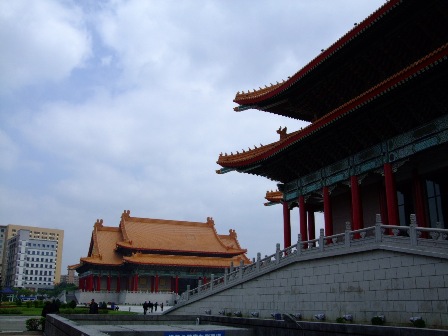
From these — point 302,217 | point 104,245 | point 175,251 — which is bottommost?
point 302,217

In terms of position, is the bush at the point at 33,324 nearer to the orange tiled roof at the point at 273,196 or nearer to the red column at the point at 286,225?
the red column at the point at 286,225

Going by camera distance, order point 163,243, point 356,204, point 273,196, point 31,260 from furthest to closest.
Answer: point 31,260 → point 163,243 → point 273,196 → point 356,204

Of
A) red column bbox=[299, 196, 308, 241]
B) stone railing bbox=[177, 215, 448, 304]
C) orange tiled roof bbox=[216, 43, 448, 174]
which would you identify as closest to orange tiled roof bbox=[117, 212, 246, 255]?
stone railing bbox=[177, 215, 448, 304]

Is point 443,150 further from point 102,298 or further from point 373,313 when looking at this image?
point 102,298

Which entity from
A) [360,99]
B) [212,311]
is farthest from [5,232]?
[360,99]

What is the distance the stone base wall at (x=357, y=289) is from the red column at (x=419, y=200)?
4.27 meters

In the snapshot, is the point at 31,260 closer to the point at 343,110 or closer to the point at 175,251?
the point at 175,251

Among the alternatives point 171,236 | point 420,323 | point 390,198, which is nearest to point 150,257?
point 171,236

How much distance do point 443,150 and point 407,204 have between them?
10.7 ft

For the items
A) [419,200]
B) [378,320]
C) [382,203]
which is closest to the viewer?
[378,320]

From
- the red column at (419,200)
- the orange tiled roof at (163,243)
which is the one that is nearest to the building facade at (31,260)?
the orange tiled roof at (163,243)

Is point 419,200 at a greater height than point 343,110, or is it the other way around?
point 343,110

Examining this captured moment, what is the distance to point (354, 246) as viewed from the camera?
53.0 feet

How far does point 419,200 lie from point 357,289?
535 centimetres
